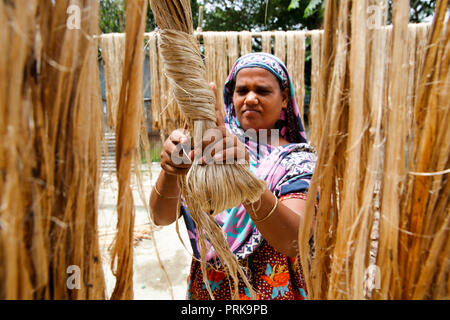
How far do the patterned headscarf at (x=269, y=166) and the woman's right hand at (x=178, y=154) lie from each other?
0.39 metres

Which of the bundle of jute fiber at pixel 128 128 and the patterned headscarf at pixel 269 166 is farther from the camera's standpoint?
the patterned headscarf at pixel 269 166

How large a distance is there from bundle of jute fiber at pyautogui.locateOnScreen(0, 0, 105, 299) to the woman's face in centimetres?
69

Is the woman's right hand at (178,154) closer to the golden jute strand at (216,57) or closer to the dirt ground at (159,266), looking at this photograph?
the dirt ground at (159,266)

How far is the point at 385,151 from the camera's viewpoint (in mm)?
386

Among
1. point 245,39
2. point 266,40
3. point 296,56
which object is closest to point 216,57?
point 245,39

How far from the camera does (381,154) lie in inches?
15.4

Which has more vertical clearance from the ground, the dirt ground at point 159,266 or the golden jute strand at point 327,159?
the golden jute strand at point 327,159

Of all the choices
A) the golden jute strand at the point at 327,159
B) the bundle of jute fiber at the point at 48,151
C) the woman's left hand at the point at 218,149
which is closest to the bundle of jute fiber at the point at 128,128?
the bundle of jute fiber at the point at 48,151

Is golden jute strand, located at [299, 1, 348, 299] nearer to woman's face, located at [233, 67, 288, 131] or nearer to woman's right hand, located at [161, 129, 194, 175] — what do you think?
woman's right hand, located at [161, 129, 194, 175]

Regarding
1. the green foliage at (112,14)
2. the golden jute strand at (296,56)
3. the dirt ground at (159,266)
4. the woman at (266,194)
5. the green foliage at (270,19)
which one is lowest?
the dirt ground at (159,266)

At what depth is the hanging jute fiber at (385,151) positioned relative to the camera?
0.37 meters

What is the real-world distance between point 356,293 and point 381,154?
0.23 metres

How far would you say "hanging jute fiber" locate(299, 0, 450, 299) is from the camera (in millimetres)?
367

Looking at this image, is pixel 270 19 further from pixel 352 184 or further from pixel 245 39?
pixel 352 184
